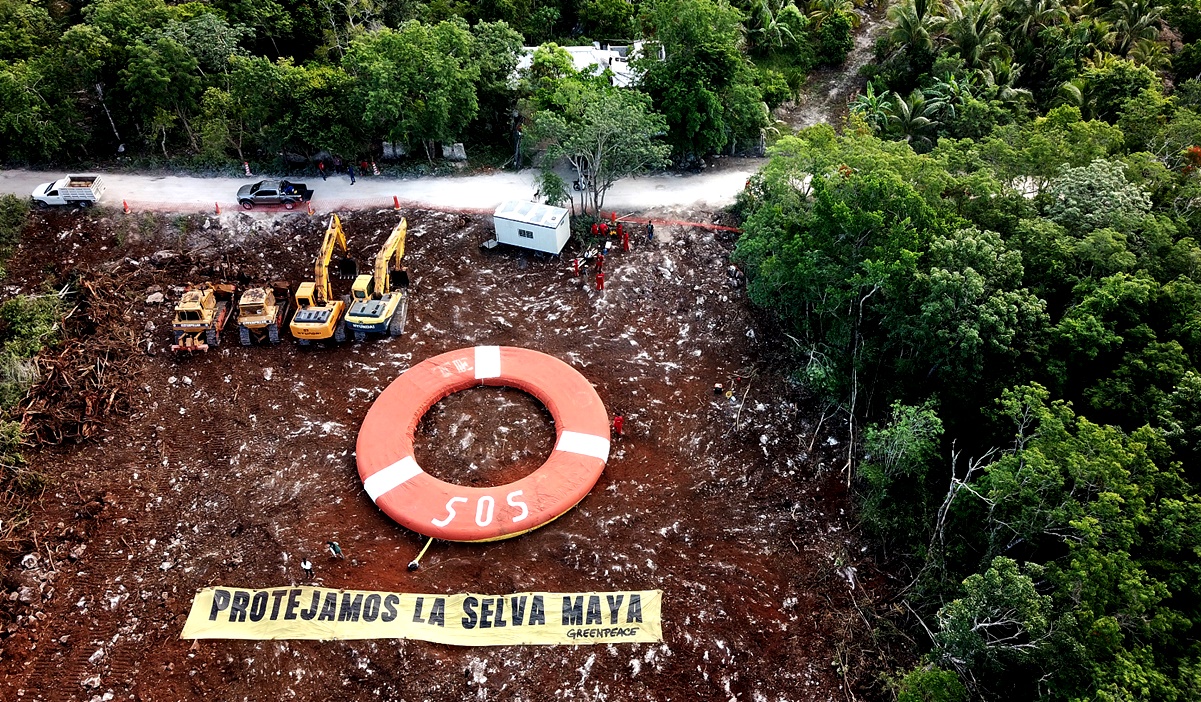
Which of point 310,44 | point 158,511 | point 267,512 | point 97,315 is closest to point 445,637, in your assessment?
point 267,512

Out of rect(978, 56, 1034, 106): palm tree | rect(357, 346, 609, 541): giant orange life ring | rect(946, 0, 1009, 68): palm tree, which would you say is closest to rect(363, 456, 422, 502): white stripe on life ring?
rect(357, 346, 609, 541): giant orange life ring

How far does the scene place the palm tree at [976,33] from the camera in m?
37.4

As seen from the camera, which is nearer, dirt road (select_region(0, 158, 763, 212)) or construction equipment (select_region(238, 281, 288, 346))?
construction equipment (select_region(238, 281, 288, 346))

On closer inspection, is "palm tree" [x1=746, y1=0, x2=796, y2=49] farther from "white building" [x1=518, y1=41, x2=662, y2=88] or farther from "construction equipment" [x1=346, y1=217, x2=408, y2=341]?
"construction equipment" [x1=346, y1=217, x2=408, y2=341]

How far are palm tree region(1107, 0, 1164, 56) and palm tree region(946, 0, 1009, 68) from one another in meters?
5.81

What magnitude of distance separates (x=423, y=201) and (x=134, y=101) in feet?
44.1

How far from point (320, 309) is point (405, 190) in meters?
9.27

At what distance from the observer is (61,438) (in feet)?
76.0

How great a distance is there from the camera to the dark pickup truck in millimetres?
31672

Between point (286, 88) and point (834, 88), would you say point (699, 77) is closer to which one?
point (834, 88)

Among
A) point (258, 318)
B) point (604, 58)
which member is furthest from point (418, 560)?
point (604, 58)

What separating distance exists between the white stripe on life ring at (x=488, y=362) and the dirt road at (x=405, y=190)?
351 inches

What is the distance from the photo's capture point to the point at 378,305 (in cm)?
2670

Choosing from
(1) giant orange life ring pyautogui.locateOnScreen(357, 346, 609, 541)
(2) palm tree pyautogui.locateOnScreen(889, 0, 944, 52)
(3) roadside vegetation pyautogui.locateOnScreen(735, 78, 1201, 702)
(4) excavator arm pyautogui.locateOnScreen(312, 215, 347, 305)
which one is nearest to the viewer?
(3) roadside vegetation pyautogui.locateOnScreen(735, 78, 1201, 702)
